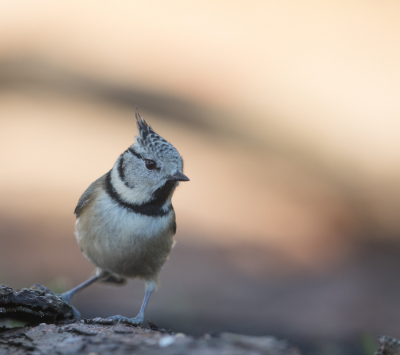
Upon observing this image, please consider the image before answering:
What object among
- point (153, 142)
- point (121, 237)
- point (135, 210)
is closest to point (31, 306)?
point (121, 237)

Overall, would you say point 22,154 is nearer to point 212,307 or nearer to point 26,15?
point 26,15

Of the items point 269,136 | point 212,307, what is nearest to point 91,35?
point 269,136

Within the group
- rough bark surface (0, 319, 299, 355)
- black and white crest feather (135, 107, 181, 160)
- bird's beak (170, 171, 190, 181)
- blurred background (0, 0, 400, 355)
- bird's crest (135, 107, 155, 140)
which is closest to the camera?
rough bark surface (0, 319, 299, 355)

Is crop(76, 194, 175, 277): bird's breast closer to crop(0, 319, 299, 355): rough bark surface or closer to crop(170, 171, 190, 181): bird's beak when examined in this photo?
crop(170, 171, 190, 181): bird's beak

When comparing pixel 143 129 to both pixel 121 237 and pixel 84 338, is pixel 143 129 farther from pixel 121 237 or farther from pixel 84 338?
pixel 84 338

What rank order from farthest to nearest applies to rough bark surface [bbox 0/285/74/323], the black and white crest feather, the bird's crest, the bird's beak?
the bird's crest < the black and white crest feather < the bird's beak < rough bark surface [bbox 0/285/74/323]

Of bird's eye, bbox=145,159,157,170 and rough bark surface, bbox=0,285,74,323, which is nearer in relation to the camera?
rough bark surface, bbox=0,285,74,323

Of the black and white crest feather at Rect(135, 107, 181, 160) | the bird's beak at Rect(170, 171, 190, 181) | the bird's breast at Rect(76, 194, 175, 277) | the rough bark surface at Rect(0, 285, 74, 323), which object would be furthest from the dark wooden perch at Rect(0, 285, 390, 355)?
the black and white crest feather at Rect(135, 107, 181, 160)
